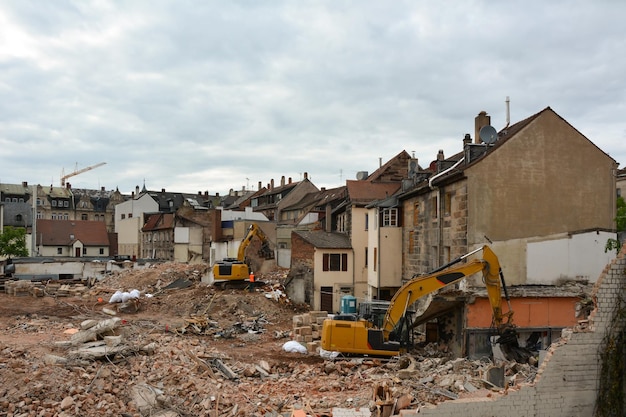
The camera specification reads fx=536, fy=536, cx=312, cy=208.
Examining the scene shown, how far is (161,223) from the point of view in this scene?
65812mm

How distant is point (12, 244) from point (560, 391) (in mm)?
59329

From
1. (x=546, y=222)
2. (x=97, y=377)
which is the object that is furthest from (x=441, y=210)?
(x=97, y=377)

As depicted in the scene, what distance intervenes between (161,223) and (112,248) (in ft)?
43.4

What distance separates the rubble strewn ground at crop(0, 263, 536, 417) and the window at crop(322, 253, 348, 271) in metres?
7.76

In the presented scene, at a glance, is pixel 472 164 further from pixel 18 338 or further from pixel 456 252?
pixel 18 338

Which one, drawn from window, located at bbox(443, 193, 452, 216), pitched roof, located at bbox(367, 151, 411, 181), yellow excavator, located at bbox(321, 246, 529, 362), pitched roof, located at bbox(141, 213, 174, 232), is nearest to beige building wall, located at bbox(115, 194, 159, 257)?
pitched roof, located at bbox(141, 213, 174, 232)

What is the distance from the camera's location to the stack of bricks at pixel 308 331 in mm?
22103

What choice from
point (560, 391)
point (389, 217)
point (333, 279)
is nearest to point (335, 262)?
point (333, 279)

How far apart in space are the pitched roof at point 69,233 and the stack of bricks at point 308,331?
53.2m

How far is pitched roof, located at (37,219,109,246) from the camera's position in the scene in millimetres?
68250

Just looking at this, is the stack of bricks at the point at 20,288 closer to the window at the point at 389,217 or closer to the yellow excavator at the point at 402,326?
the window at the point at 389,217

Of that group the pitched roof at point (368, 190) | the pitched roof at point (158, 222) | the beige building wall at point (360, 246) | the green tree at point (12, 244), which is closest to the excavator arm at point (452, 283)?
the beige building wall at point (360, 246)

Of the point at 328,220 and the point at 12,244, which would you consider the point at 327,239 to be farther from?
the point at 12,244

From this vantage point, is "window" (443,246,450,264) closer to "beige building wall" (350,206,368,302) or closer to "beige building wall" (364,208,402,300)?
"beige building wall" (364,208,402,300)
